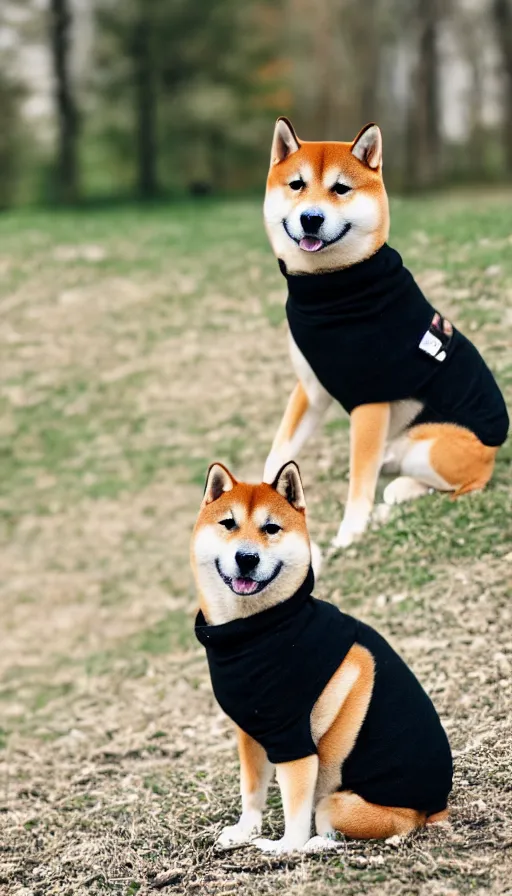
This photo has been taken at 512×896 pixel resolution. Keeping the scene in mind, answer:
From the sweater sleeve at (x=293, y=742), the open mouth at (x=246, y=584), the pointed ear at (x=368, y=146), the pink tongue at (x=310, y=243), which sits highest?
the pointed ear at (x=368, y=146)

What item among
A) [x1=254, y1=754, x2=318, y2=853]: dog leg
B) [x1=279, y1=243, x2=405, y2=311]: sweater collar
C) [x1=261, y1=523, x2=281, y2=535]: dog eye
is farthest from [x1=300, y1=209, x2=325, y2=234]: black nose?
[x1=254, y1=754, x2=318, y2=853]: dog leg

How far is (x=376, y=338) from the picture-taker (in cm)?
519

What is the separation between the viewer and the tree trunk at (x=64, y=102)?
22.0 m

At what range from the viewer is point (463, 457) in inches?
229

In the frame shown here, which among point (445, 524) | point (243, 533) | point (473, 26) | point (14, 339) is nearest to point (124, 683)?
point (445, 524)

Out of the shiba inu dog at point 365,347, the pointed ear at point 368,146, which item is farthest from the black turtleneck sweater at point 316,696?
the pointed ear at point 368,146

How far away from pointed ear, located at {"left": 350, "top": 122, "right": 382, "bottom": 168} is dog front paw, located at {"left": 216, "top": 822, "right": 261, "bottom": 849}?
254 centimetres

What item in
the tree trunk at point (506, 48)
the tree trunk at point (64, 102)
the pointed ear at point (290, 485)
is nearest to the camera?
the pointed ear at point (290, 485)

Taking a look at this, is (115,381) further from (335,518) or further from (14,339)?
(335,518)

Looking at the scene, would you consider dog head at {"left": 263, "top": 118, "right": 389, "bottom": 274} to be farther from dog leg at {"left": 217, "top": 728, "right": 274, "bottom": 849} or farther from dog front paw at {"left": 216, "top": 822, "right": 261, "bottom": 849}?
dog front paw at {"left": 216, "top": 822, "right": 261, "bottom": 849}

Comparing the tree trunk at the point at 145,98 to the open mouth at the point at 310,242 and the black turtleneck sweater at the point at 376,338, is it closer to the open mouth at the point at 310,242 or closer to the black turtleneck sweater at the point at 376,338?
the black turtleneck sweater at the point at 376,338

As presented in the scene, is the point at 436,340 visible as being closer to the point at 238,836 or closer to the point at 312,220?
the point at 312,220

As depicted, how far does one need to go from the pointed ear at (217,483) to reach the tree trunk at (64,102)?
1895cm

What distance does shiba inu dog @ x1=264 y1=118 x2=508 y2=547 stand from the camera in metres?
4.43
